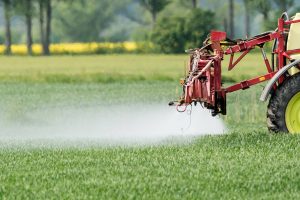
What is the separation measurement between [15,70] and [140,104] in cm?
2491

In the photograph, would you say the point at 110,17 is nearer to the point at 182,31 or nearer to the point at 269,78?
the point at 182,31

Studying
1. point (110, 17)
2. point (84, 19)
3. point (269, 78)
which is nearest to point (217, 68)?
point (269, 78)

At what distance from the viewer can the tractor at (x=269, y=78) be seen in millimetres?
14156

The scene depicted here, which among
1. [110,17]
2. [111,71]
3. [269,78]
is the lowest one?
[111,71]

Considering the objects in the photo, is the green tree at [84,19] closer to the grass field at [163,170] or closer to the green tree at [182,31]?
the green tree at [182,31]

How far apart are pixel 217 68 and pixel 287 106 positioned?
1.14 m

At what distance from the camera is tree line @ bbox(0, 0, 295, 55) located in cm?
7500

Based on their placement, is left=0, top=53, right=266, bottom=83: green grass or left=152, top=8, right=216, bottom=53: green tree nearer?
left=0, top=53, right=266, bottom=83: green grass

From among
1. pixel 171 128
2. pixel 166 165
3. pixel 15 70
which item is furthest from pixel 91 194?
pixel 15 70

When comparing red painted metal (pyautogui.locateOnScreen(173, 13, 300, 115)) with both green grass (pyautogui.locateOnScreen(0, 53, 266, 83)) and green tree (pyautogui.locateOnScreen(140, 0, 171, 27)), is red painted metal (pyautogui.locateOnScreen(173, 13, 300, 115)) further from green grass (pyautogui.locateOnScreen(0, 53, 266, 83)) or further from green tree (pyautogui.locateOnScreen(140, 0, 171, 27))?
green tree (pyautogui.locateOnScreen(140, 0, 171, 27))

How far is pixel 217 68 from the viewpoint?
14.4 meters

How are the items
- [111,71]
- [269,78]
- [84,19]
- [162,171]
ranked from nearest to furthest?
[162,171]
[269,78]
[111,71]
[84,19]

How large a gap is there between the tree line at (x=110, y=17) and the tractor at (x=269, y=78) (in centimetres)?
5755

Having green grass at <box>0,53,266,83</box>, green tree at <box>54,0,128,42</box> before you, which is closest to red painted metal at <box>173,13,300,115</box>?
green grass at <box>0,53,266,83</box>
